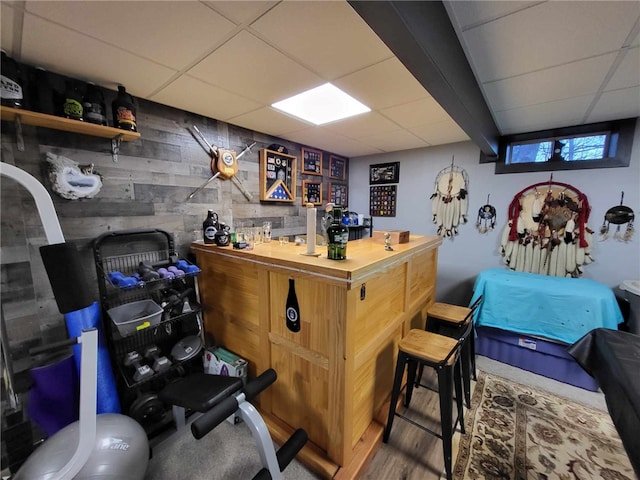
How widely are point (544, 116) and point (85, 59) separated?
3.52 metres

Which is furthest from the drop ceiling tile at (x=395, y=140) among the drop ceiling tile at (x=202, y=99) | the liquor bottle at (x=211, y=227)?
the liquor bottle at (x=211, y=227)

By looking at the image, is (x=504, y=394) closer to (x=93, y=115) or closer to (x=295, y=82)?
(x=295, y=82)

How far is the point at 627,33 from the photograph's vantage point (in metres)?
1.24

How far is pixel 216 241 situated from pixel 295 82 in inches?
50.1

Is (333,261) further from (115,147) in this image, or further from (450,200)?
(450,200)

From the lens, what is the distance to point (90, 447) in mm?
1066

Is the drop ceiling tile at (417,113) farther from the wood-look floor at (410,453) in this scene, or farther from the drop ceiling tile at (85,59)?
the wood-look floor at (410,453)

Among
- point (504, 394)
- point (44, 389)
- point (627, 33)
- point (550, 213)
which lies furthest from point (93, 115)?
point (550, 213)

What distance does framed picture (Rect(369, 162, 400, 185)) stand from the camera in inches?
151

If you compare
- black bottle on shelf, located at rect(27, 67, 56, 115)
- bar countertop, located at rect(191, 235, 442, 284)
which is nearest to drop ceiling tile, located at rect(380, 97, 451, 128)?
bar countertop, located at rect(191, 235, 442, 284)

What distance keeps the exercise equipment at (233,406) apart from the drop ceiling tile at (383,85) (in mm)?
1840

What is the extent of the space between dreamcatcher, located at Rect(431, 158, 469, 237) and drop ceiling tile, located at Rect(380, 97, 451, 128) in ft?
4.03

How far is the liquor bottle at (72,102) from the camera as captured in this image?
1.49 metres

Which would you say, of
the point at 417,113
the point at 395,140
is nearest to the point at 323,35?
the point at 417,113
